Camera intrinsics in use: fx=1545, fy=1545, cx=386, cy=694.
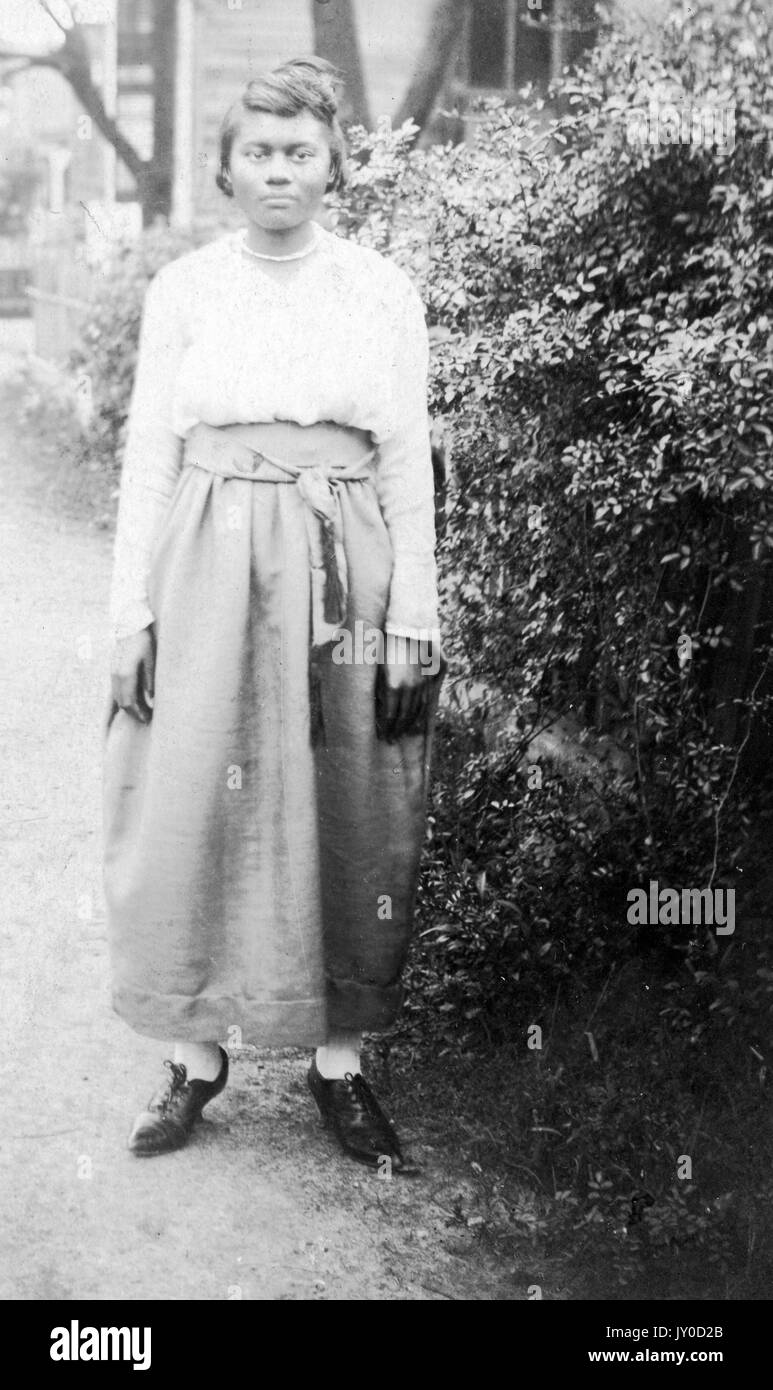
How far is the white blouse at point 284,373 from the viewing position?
2908mm

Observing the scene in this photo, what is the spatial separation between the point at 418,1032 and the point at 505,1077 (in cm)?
28

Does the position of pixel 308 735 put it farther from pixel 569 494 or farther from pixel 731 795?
pixel 731 795

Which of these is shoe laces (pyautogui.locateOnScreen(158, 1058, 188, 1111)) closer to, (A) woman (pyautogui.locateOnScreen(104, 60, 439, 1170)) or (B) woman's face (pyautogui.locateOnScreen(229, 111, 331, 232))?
(A) woman (pyautogui.locateOnScreen(104, 60, 439, 1170))

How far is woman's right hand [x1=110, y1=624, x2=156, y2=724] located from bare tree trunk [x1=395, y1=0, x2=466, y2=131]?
1673 millimetres

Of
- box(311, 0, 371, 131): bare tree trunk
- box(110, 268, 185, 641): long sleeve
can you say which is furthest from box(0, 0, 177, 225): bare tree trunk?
box(110, 268, 185, 641): long sleeve

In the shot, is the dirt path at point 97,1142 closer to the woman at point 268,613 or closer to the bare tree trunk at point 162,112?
the woman at point 268,613

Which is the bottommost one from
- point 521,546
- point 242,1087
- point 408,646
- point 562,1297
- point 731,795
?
point 562,1297

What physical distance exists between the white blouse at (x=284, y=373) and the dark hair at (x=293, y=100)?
15cm

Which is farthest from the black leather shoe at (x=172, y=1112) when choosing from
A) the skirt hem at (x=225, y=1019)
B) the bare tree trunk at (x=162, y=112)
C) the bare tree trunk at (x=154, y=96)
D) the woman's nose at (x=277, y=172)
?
the bare tree trunk at (x=162, y=112)

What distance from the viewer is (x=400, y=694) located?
3084mm

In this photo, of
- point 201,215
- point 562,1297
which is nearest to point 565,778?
point 562,1297

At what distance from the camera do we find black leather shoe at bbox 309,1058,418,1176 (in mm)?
3184

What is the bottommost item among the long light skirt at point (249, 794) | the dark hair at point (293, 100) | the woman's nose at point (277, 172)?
the long light skirt at point (249, 794)

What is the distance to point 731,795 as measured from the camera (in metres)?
3.58
